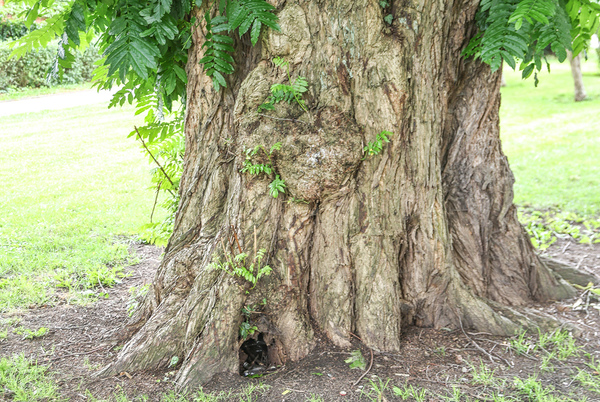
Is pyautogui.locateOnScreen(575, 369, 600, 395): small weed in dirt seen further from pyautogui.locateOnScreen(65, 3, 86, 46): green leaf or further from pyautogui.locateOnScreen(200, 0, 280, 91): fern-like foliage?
pyautogui.locateOnScreen(65, 3, 86, 46): green leaf

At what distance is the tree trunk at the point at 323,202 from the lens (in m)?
3.21

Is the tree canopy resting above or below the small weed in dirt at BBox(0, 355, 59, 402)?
above

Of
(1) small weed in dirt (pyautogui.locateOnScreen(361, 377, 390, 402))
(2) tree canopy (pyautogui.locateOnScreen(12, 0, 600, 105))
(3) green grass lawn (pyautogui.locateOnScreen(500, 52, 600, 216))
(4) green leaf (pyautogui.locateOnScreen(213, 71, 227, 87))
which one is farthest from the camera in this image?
(3) green grass lawn (pyautogui.locateOnScreen(500, 52, 600, 216))

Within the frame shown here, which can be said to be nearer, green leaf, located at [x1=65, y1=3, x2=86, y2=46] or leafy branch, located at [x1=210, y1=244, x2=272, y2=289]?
leafy branch, located at [x1=210, y1=244, x2=272, y2=289]

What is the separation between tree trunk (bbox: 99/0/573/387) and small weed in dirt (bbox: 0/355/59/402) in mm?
415

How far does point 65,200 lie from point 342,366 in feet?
22.7

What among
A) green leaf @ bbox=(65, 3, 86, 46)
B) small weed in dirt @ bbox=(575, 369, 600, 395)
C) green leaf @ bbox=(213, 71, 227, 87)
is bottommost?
small weed in dirt @ bbox=(575, 369, 600, 395)

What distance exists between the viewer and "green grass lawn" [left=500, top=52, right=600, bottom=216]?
764 centimetres

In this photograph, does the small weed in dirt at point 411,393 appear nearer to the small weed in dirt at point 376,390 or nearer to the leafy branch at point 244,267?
the small weed in dirt at point 376,390

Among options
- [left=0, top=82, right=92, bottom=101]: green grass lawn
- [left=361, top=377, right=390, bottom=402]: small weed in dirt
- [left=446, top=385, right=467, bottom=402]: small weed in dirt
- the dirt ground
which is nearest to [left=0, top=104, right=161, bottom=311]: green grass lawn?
the dirt ground

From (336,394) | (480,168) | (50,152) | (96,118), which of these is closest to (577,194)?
(480,168)

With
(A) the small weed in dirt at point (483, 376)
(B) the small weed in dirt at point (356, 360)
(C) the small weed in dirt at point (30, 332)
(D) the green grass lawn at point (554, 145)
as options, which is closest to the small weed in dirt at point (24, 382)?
(C) the small weed in dirt at point (30, 332)

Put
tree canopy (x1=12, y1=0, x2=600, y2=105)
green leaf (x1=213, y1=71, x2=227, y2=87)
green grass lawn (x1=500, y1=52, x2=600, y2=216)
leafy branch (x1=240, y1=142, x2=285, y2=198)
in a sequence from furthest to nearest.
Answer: green grass lawn (x1=500, y1=52, x2=600, y2=216) → green leaf (x1=213, y1=71, x2=227, y2=87) → leafy branch (x1=240, y1=142, x2=285, y2=198) → tree canopy (x1=12, y1=0, x2=600, y2=105)

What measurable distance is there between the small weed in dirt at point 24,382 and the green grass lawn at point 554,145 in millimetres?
6719
